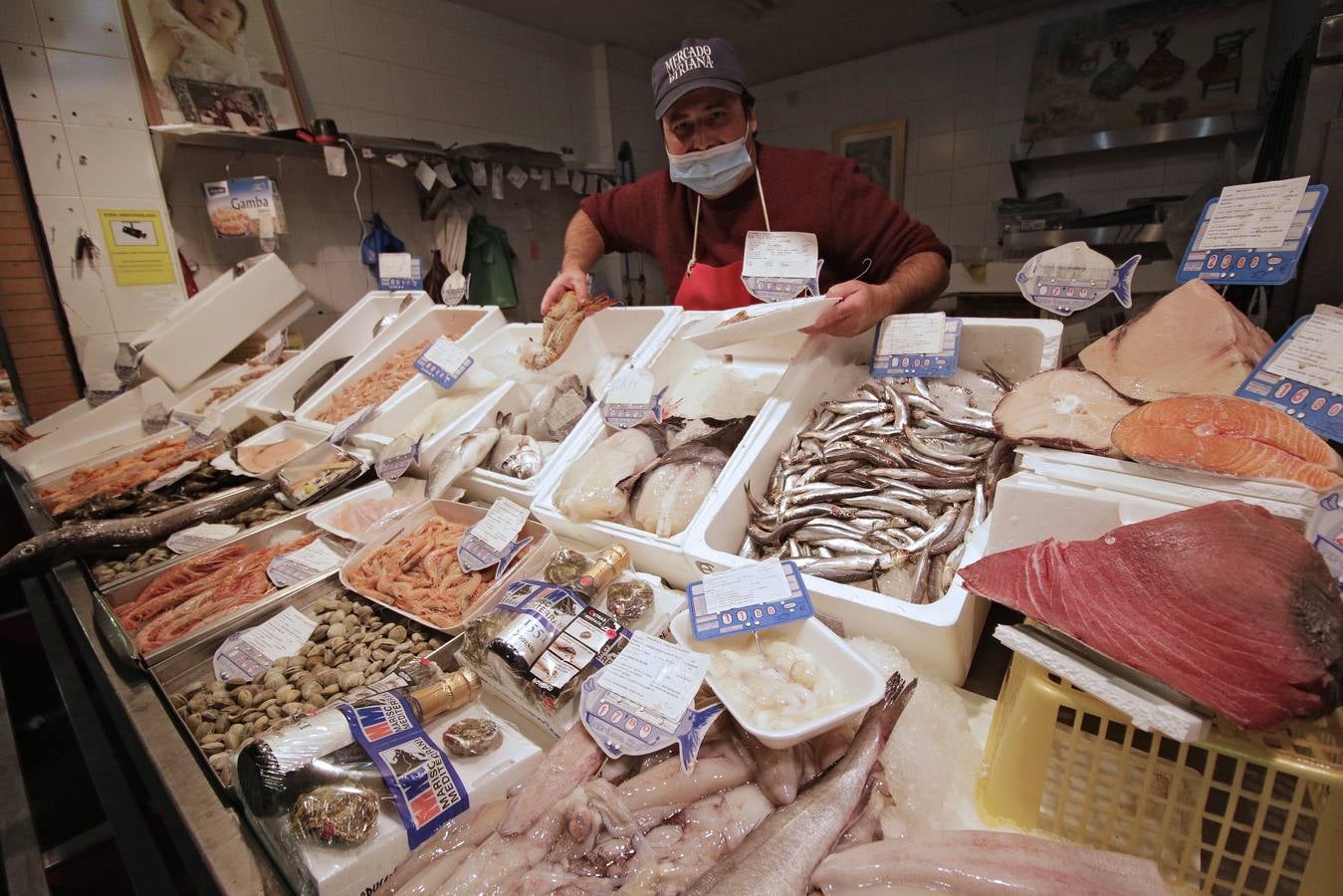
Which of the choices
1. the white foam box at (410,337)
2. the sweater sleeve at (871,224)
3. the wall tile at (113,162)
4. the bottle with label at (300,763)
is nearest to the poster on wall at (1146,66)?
the sweater sleeve at (871,224)

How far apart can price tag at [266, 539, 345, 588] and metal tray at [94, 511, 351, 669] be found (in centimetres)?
7

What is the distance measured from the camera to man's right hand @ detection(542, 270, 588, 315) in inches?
118

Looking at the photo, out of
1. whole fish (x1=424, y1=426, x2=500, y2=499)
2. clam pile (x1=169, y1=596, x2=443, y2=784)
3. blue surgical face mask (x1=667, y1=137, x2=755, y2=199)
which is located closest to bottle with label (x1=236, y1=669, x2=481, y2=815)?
clam pile (x1=169, y1=596, x2=443, y2=784)

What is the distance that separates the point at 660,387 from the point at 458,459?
2.87ft

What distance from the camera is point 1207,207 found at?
1.50 metres

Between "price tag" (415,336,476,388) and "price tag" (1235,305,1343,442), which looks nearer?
"price tag" (1235,305,1343,442)

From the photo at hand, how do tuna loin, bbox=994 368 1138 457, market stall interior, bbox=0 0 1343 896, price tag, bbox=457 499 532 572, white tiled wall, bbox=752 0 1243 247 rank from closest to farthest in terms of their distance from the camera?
1. market stall interior, bbox=0 0 1343 896
2. tuna loin, bbox=994 368 1138 457
3. price tag, bbox=457 499 532 572
4. white tiled wall, bbox=752 0 1243 247

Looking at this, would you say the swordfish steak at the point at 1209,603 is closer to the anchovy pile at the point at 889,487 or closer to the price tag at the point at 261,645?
the anchovy pile at the point at 889,487

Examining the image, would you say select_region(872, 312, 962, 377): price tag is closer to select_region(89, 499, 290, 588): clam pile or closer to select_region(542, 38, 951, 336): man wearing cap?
select_region(542, 38, 951, 336): man wearing cap

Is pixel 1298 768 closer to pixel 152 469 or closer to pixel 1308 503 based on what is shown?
pixel 1308 503

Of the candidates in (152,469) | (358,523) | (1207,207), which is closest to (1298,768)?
(1207,207)

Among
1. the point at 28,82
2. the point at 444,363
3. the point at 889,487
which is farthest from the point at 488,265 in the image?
the point at 889,487

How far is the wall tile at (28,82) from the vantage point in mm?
4023

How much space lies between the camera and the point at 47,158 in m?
4.17
